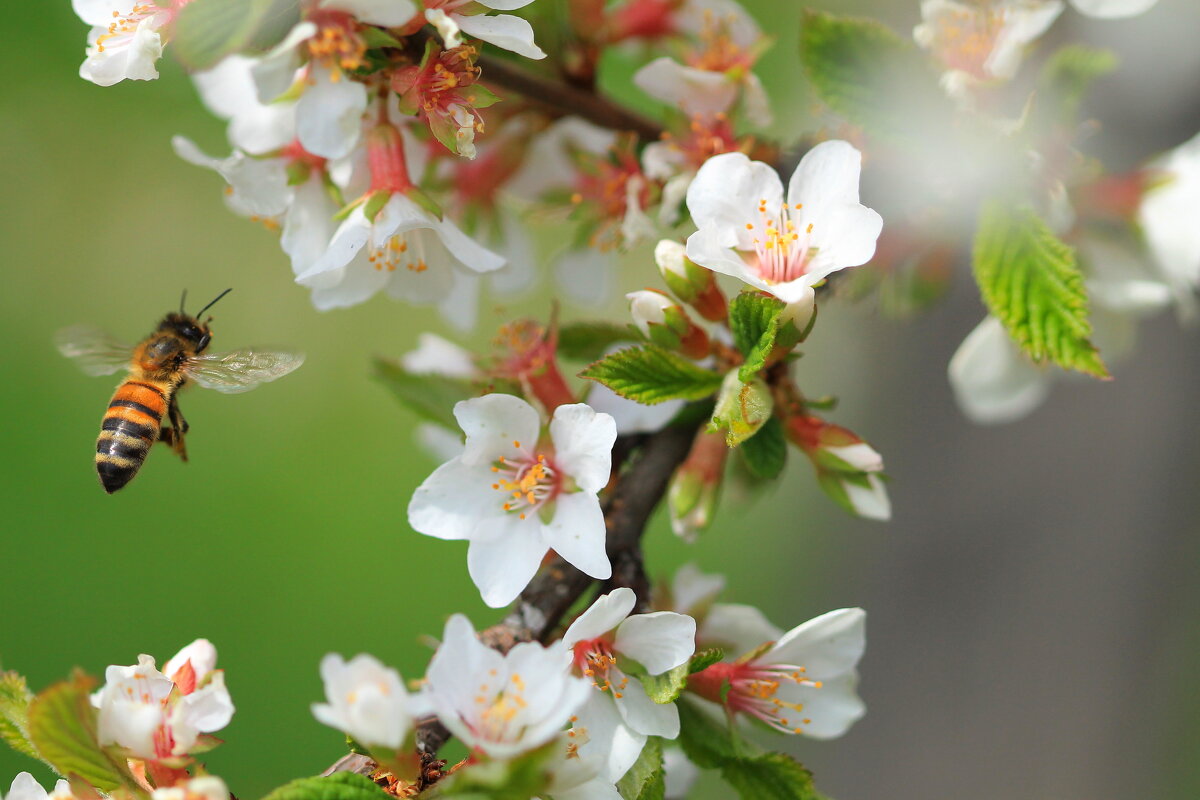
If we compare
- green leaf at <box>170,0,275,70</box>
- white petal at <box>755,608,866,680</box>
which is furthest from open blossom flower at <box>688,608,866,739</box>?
green leaf at <box>170,0,275,70</box>

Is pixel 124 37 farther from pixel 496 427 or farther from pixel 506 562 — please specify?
pixel 506 562

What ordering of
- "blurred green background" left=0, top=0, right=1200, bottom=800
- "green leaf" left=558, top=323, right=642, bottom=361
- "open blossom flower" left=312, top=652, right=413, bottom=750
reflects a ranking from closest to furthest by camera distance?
1. "open blossom flower" left=312, top=652, right=413, bottom=750
2. "green leaf" left=558, top=323, right=642, bottom=361
3. "blurred green background" left=0, top=0, right=1200, bottom=800

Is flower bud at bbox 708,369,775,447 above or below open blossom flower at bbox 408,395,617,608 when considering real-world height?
above

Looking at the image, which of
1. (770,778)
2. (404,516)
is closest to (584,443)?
(770,778)

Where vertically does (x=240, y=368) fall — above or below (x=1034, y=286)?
below

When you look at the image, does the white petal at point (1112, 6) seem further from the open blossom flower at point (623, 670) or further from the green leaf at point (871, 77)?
the open blossom flower at point (623, 670)

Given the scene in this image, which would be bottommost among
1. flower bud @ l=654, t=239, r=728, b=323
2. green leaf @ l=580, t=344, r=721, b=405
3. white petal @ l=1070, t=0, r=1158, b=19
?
green leaf @ l=580, t=344, r=721, b=405

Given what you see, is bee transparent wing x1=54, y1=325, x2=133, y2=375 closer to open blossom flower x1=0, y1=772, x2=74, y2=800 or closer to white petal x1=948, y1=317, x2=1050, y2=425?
open blossom flower x1=0, y1=772, x2=74, y2=800
